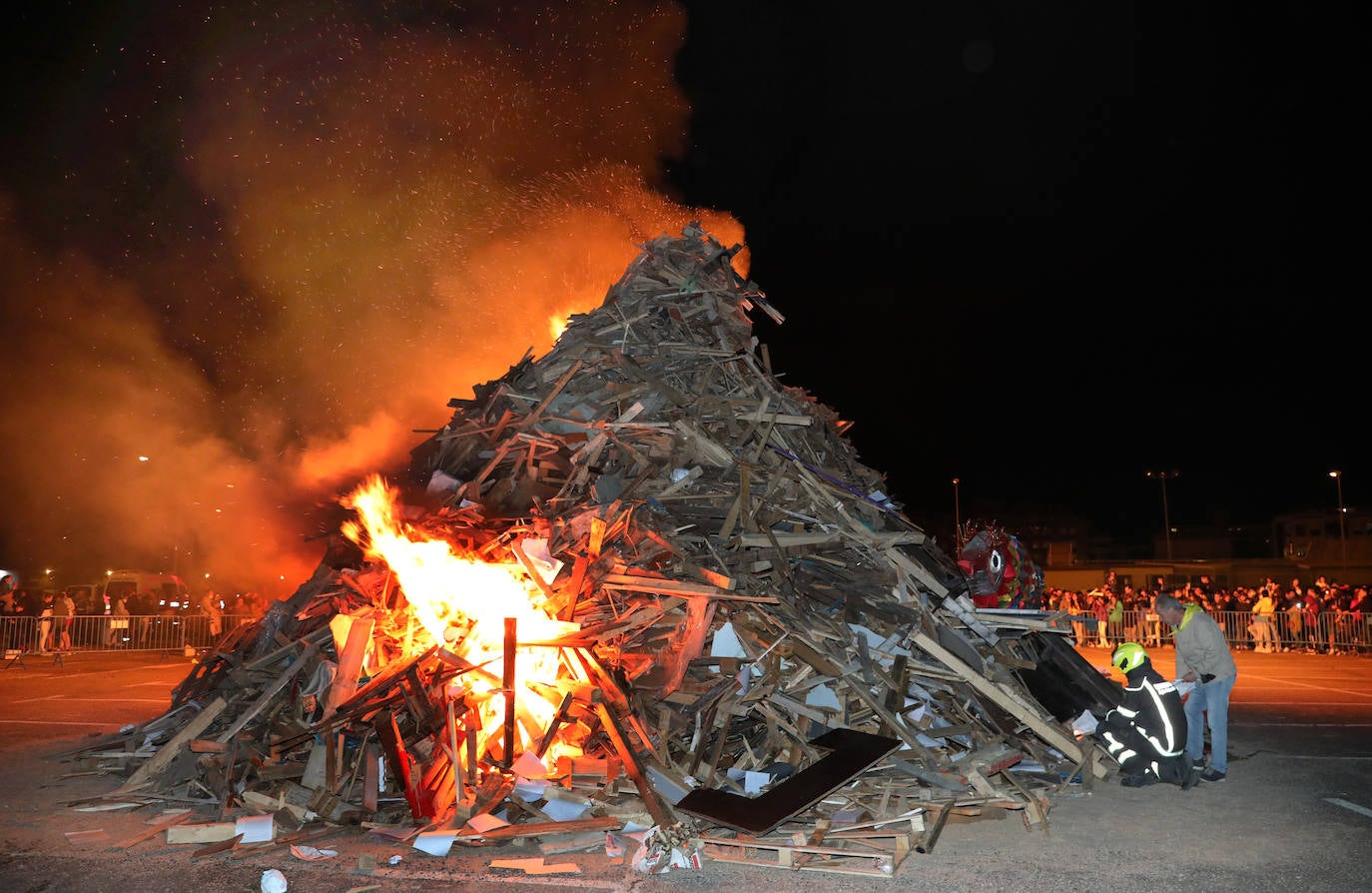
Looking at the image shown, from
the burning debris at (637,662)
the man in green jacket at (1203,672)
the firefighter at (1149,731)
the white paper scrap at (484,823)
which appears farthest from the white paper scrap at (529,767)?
the man in green jacket at (1203,672)

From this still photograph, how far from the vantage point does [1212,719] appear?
7555mm

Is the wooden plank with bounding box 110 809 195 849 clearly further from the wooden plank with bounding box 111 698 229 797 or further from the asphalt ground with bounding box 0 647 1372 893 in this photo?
the wooden plank with bounding box 111 698 229 797

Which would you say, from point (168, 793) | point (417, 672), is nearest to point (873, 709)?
point (417, 672)

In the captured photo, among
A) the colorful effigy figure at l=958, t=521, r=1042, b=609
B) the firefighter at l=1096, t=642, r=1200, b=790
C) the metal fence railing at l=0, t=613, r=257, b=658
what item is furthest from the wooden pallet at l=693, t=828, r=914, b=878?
the metal fence railing at l=0, t=613, r=257, b=658

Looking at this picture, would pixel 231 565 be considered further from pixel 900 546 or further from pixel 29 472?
pixel 900 546

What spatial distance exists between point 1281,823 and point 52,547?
4483 cm

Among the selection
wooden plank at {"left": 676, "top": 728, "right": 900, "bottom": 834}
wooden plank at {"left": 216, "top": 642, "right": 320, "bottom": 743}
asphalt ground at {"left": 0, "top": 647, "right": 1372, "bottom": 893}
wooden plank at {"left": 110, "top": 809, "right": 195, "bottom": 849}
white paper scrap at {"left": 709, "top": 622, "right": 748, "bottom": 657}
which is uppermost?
white paper scrap at {"left": 709, "top": 622, "right": 748, "bottom": 657}

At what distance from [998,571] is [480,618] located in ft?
20.1

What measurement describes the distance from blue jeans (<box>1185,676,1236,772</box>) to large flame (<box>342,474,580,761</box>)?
17.7 feet

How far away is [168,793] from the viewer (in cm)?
662

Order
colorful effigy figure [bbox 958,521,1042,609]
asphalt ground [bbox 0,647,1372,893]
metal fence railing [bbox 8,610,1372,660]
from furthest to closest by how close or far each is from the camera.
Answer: metal fence railing [bbox 8,610,1372,660]
colorful effigy figure [bbox 958,521,1042,609]
asphalt ground [bbox 0,647,1372,893]

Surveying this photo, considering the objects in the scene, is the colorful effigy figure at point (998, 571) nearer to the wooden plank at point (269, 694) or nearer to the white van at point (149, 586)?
the wooden plank at point (269, 694)

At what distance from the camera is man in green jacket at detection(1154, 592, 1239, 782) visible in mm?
7469

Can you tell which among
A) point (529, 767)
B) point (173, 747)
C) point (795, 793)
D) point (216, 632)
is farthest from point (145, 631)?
point (795, 793)
